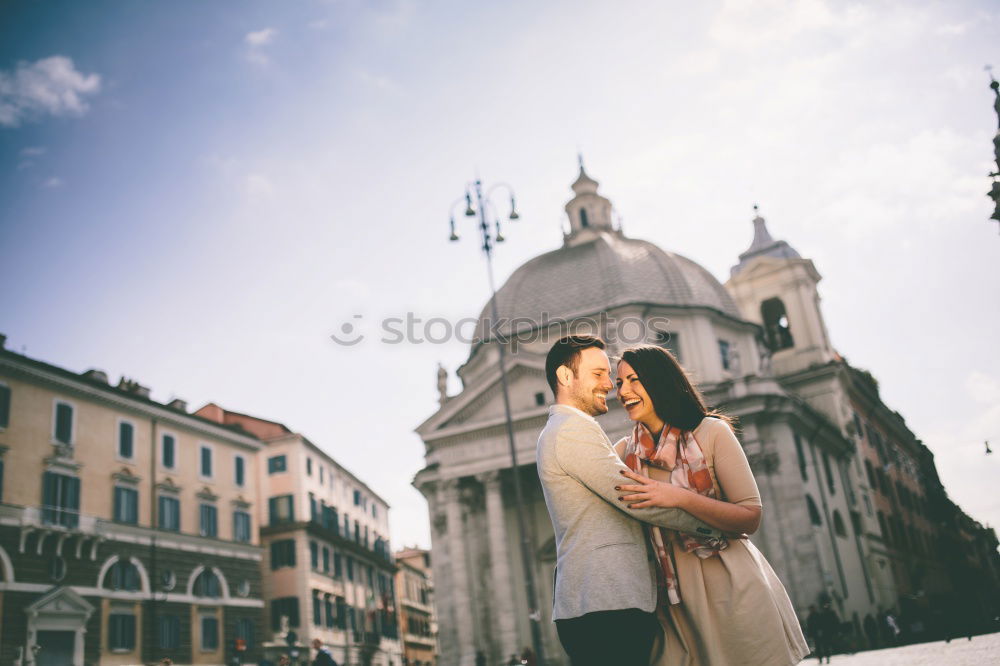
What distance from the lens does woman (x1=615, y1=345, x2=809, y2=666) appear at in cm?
364

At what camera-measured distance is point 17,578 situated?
29672mm

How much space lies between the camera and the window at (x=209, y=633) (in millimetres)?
37688

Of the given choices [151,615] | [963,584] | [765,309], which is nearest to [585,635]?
[151,615]

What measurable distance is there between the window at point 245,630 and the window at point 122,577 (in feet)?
22.3

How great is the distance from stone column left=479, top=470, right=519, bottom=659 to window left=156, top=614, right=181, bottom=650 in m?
13.7

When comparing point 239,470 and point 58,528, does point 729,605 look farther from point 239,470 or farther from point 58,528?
point 239,470

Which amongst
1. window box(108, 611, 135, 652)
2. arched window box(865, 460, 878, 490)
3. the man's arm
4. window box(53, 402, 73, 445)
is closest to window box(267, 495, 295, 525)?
window box(108, 611, 135, 652)

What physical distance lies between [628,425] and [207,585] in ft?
69.3

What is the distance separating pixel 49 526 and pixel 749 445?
87.3 feet

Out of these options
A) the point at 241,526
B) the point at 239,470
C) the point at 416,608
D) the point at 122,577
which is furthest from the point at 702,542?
the point at 416,608

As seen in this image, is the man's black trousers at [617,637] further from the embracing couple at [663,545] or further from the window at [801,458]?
the window at [801,458]

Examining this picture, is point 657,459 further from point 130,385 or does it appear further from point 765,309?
point 765,309

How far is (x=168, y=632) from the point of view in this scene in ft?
117

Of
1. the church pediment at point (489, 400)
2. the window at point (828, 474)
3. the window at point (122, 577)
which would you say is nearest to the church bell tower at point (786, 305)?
the window at point (828, 474)
